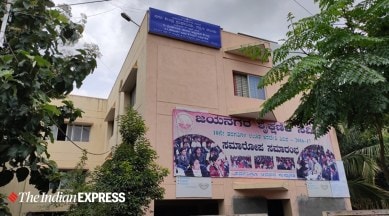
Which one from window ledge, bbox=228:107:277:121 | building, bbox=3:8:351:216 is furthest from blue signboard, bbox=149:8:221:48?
window ledge, bbox=228:107:277:121

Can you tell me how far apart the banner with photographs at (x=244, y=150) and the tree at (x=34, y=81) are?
5.86 m

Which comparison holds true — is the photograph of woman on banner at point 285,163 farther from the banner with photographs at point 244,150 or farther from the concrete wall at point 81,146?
the concrete wall at point 81,146

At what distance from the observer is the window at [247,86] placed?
10789mm

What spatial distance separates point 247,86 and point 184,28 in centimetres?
302

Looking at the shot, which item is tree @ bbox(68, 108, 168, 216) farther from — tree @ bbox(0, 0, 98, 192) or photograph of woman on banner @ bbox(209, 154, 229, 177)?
tree @ bbox(0, 0, 98, 192)

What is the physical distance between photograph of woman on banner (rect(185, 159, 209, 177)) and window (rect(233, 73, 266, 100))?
319 centimetres

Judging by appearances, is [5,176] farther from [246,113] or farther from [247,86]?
[247,86]

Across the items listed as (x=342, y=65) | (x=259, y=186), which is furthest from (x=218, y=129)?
(x=342, y=65)

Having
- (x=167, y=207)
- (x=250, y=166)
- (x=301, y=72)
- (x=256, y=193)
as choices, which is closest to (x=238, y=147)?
(x=250, y=166)

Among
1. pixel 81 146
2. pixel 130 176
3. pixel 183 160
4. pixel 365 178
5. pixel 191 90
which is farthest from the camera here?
pixel 81 146

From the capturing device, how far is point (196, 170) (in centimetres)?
872

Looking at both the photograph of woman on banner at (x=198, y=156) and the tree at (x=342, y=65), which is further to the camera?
the photograph of woman on banner at (x=198, y=156)

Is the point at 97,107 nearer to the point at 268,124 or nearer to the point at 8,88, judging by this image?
the point at 268,124

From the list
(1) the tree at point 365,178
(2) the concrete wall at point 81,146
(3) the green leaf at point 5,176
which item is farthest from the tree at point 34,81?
(2) the concrete wall at point 81,146
